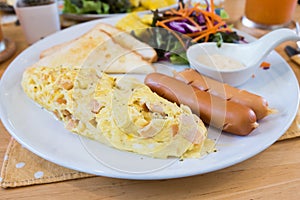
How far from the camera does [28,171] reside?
44.9 inches

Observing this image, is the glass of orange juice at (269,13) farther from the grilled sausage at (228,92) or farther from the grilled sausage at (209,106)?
the grilled sausage at (209,106)

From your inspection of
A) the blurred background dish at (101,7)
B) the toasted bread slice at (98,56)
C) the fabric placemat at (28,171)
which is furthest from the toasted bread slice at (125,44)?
the fabric placemat at (28,171)

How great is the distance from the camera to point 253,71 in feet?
5.05

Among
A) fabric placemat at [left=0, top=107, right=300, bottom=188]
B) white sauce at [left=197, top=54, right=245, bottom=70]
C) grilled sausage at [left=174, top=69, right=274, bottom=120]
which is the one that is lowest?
fabric placemat at [left=0, top=107, right=300, bottom=188]

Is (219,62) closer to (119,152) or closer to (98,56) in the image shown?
(98,56)

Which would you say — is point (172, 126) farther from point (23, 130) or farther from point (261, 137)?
point (23, 130)

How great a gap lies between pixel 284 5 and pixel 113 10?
1181 millimetres

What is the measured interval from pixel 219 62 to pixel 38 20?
119 cm

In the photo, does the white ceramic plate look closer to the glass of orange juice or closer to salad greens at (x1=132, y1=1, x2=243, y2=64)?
salad greens at (x1=132, y1=1, x2=243, y2=64)

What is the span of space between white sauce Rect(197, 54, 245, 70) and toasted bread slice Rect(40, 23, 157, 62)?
11.8 inches

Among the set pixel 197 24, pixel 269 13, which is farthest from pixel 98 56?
pixel 269 13

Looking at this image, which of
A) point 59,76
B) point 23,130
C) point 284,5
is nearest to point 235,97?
point 59,76

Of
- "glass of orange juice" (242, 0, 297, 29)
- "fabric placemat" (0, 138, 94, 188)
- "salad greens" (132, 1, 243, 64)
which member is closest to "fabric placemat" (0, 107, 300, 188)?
"fabric placemat" (0, 138, 94, 188)

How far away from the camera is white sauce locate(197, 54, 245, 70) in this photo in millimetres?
1554
